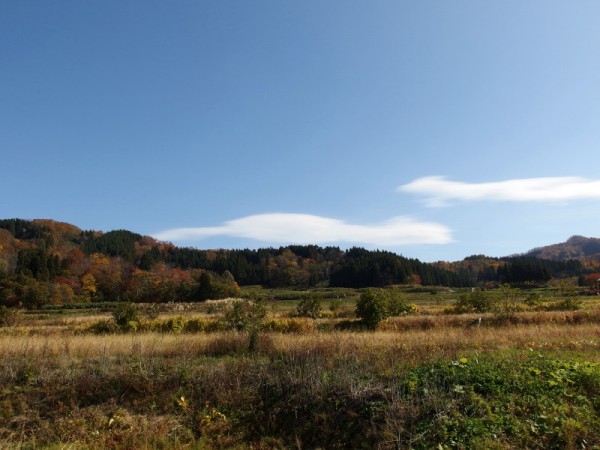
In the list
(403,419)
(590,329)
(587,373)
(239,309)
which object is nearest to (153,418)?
(403,419)

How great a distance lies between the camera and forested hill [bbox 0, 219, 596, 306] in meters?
80.9

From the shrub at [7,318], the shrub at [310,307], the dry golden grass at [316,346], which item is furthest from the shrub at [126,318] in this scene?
the shrub at [310,307]

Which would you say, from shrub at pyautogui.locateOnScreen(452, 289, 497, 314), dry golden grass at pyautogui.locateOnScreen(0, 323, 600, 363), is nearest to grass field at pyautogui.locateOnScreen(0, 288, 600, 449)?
dry golden grass at pyautogui.locateOnScreen(0, 323, 600, 363)

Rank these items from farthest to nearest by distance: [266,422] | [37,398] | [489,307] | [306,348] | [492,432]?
[489,307] < [306,348] < [37,398] < [266,422] < [492,432]

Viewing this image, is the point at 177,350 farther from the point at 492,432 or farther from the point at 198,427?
the point at 492,432

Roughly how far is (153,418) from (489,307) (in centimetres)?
2770

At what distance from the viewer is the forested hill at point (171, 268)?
8094 centimetres

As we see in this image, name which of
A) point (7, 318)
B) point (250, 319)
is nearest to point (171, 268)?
point (7, 318)

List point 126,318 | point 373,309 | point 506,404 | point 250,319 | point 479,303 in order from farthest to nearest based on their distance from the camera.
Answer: point 479,303 < point 126,318 < point 373,309 < point 250,319 < point 506,404

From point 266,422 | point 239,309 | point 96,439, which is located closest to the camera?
point 96,439

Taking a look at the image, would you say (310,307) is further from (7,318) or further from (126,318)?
(7,318)

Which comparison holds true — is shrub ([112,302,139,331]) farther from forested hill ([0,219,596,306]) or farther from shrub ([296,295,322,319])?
forested hill ([0,219,596,306])

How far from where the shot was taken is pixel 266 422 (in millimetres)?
9375

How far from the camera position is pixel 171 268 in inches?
5664
